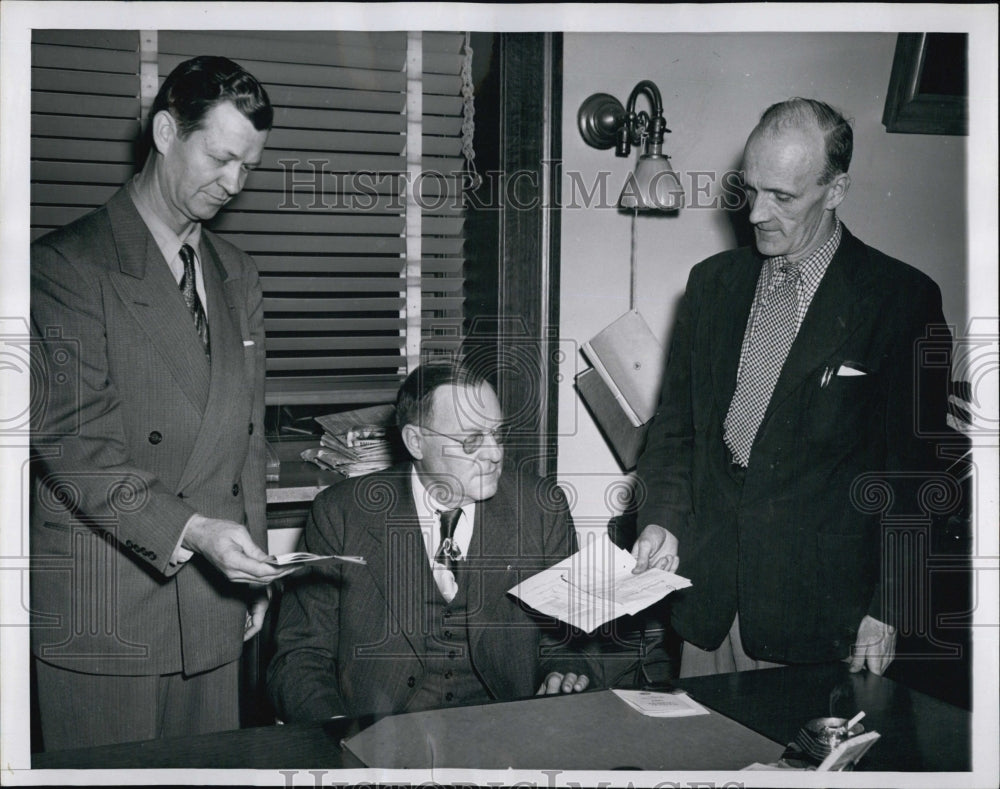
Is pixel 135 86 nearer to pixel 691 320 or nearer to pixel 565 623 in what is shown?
pixel 691 320

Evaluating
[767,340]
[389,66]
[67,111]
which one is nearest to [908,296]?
[767,340]

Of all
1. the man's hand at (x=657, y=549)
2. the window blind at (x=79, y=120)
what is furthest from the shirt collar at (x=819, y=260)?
the window blind at (x=79, y=120)

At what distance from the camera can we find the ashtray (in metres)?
1.31

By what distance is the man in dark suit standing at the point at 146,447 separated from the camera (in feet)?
5.47

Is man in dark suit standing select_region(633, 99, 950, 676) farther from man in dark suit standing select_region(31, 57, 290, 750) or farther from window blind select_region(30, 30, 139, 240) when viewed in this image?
window blind select_region(30, 30, 139, 240)

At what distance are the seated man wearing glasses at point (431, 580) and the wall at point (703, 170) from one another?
28 centimetres

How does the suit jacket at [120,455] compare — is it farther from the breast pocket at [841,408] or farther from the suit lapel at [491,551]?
the breast pocket at [841,408]

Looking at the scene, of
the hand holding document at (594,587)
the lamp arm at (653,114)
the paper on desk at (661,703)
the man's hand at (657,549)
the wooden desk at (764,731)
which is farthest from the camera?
the lamp arm at (653,114)

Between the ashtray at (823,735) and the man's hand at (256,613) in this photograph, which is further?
the man's hand at (256,613)

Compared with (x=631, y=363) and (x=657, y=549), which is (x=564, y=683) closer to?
(x=657, y=549)

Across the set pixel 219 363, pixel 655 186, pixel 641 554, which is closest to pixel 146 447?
pixel 219 363

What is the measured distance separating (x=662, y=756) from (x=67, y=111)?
5.65ft

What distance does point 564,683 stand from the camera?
1.67m

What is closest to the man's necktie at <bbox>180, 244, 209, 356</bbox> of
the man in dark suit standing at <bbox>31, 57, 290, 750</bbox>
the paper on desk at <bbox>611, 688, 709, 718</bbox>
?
the man in dark suit standing at <bbox>31, 57, 290, 750</bbox>
